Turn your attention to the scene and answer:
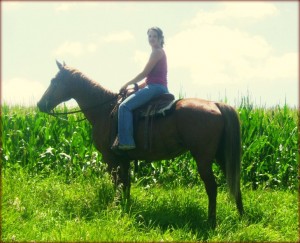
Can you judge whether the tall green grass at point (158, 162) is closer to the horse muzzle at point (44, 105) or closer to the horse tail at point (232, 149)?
the horse muzzle at point (44, 105)

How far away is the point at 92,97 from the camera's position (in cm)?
757

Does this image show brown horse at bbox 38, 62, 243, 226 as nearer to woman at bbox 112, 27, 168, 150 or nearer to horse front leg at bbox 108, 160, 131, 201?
horse front leg at bbox 108, 160, 131, 201

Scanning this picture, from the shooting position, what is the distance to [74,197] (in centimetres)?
713

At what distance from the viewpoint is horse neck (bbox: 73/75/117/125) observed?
24.7 ft

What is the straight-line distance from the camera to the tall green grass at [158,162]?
9344mm

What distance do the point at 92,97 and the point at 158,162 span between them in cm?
Answer: 268

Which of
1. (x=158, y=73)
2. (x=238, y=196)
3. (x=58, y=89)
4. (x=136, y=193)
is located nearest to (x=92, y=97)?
(x=58, y=89)

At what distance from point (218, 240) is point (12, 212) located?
3202mm

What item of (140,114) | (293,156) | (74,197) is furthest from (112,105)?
(293,156)

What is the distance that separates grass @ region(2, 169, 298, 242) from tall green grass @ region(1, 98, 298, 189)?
1.40 metres

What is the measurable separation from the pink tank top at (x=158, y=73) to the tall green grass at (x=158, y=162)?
2694 millimetres

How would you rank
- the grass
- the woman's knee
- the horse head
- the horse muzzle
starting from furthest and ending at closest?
1. the horse muzzle
2. the horse head
3. the woman's knee
4. the grass

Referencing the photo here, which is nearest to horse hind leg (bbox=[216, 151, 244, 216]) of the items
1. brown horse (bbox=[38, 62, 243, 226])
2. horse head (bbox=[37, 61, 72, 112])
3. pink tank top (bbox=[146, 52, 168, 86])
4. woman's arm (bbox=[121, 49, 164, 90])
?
brown horse (bbox=[38, 62, 243, 226])

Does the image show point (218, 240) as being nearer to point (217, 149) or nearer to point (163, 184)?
point (217, 149)
